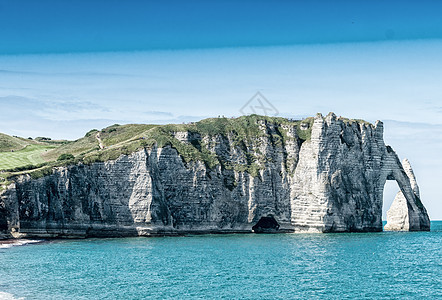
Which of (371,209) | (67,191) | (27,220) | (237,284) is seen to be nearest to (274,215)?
(371,209)

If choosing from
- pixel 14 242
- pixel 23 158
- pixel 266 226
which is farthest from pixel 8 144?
pixel 266 226

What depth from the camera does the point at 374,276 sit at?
5150cm

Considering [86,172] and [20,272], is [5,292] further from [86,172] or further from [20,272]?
[86,172]

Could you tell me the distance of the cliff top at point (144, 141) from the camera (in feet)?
297

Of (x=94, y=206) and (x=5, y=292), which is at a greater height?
(x=94, y=206)

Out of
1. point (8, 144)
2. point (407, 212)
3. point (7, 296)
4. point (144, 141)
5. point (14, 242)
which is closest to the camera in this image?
point (7, 296)

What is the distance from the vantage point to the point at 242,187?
99.1 metres

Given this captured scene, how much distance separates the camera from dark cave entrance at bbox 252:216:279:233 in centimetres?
10100

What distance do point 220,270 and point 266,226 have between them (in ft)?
163

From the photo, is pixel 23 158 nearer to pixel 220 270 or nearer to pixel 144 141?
pixel 144 141

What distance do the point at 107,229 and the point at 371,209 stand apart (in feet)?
162

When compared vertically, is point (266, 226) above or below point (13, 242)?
below

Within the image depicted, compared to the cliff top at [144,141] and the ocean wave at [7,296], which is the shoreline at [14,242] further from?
the ocean wave at [7,296]

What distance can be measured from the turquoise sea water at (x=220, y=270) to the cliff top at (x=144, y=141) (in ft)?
57.0
